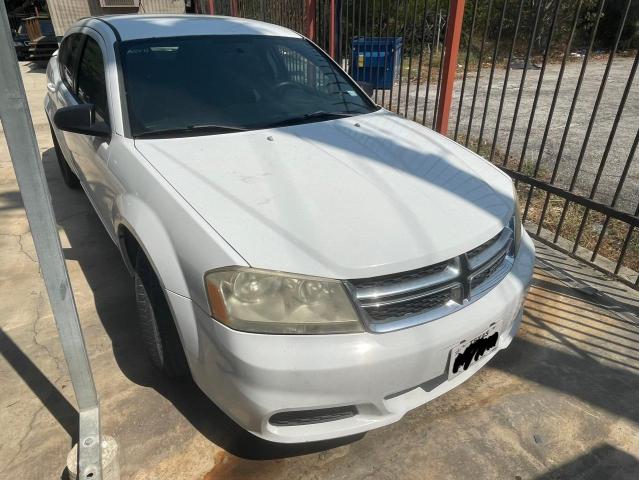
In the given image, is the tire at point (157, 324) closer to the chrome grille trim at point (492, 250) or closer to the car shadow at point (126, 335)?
the car shadow at point (126, 335)

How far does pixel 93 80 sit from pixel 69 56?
108 cm

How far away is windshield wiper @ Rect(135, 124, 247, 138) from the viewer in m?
2.23

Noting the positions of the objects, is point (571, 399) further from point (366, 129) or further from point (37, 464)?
point (37, 464)

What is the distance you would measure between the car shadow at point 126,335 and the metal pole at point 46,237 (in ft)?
1.19

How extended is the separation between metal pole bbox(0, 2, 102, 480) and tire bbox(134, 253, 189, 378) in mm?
297

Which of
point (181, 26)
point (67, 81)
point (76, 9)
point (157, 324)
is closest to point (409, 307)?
point (157, 324)

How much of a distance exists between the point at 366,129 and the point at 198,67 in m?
1.02

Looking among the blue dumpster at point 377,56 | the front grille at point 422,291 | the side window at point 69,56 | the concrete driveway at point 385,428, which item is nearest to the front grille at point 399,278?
the front grille at point 422,291

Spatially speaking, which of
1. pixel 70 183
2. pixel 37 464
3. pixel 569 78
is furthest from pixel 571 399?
pixel 569 78

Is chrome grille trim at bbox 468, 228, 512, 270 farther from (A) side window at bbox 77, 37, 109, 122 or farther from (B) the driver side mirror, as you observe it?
(A) side window at bbox 77, 37, 109, 122

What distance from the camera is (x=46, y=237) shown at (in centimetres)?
149

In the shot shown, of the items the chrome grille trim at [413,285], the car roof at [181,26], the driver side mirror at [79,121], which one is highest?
the car roof at [181,26]

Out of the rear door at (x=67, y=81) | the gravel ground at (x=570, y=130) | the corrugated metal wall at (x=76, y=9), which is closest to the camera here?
the rear door at (x=67, y=81)

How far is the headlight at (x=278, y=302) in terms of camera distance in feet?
4.86
